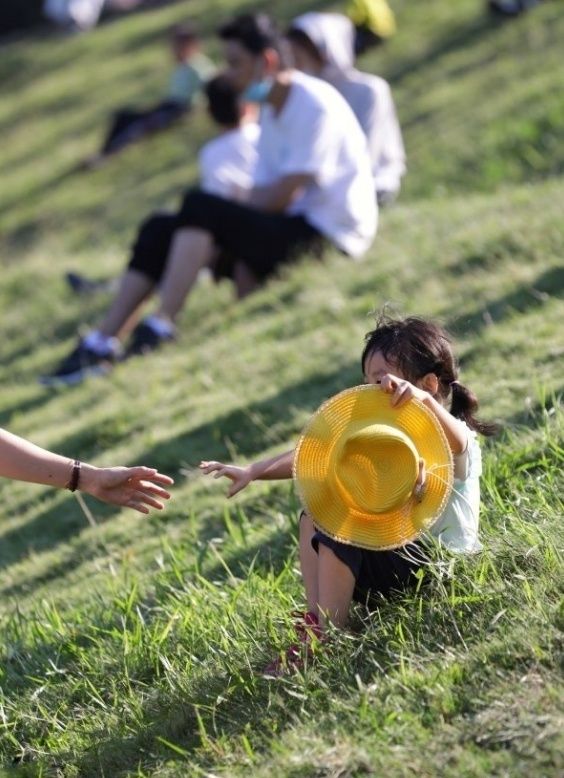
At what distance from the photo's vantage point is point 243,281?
27.8 ft

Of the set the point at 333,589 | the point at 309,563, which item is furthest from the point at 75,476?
the point at 333,589

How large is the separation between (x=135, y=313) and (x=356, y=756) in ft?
18.2

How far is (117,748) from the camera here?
3547 millimetres

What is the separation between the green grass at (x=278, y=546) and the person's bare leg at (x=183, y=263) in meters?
0.27

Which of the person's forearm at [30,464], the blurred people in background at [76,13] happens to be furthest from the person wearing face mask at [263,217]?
the blurred people in background at [76,13]

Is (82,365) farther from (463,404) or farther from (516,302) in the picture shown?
(463,404)

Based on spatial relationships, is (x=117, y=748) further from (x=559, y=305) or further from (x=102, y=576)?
(x=559, y=305)

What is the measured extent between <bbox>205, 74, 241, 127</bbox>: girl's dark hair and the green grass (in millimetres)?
1236

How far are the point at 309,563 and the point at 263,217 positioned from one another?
470 cm

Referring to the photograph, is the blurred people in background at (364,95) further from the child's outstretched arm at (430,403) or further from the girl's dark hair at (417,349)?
the child's outstretched arm at (430,403)

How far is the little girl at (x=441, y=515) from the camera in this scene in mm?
3555

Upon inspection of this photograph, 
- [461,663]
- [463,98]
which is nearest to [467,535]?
[461,663]

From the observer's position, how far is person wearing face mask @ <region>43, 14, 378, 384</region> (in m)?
8.04

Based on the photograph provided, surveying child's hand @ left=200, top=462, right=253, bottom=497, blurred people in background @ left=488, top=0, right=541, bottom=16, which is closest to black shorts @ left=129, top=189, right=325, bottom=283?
child's hand @ left=200, top=462, right=253, bottom=497
